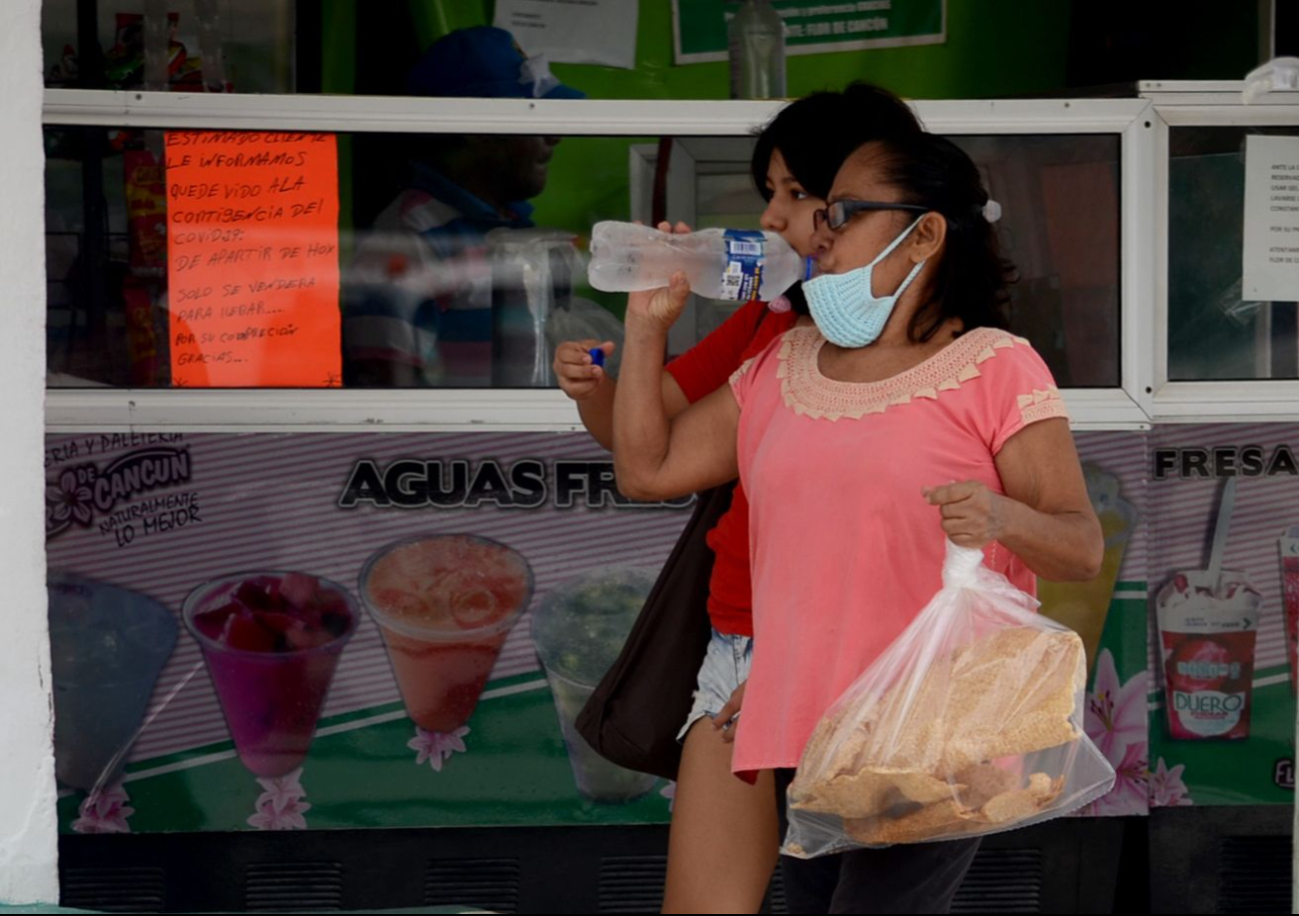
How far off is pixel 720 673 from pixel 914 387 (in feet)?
1.94

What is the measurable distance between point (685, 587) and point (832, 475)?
20.1 inches

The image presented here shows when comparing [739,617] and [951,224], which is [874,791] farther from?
[951,224]

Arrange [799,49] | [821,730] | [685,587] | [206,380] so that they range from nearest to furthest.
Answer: [821,730], [685,587], [206,380], [799,49]

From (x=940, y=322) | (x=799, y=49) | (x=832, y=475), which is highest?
(x=799, y=49)

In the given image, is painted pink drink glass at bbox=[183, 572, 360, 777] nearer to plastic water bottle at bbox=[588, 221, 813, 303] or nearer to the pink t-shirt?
plastic water bottle at bbox=[588, 221, 813, 303]

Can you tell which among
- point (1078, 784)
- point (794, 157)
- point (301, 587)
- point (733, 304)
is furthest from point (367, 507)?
point (1078, 784)

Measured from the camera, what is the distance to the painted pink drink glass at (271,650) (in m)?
3.77

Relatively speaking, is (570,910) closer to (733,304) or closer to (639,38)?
(733,304)

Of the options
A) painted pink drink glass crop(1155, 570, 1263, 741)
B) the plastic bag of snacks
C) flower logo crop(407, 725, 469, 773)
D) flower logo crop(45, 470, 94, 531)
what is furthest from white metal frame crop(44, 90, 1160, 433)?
the plastic bag of snacks

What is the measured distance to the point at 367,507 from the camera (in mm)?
3770

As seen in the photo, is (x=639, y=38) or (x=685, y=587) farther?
(x=639, y=38)

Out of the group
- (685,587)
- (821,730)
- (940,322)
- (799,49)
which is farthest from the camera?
(799,49)

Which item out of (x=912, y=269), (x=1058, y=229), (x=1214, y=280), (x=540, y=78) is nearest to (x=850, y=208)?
(x=912, y=269)

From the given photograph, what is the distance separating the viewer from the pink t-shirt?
87.6 inches
